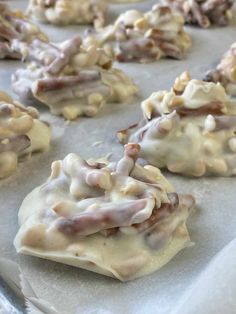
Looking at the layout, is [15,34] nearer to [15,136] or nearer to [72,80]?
[72,80]

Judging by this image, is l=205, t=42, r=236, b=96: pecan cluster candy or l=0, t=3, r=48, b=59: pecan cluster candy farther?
l=0, t=3, r=48, b=59: pecan cluster candy

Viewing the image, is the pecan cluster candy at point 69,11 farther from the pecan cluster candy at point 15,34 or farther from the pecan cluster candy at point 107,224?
the pecan cluster candy at point 107,224

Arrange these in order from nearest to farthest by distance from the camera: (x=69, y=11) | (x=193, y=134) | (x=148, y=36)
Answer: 1. (x=193, y=134)
2. (x=148, y=36)
3. (x=69, y=11)

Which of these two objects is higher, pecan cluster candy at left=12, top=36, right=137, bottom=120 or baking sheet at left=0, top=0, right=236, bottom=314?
pecan cluster candy at left=12, top=36, right=137, bottom=120

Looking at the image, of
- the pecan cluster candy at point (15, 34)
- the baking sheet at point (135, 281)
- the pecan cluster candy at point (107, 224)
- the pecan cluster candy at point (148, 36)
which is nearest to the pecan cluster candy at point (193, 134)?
the baking sheet at point (135, 281)

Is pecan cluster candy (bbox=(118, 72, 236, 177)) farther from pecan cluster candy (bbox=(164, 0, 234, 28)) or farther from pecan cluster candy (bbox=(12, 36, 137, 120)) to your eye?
pecan cluster candy (bbox=(164, 0, 234, 28))

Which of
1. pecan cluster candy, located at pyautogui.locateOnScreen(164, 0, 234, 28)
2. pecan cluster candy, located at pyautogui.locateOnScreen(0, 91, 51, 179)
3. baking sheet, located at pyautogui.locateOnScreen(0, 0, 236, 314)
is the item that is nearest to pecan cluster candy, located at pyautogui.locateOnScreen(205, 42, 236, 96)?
baking sheet, located at pyautogui.locateOnScreen(0, 0, 236, 314)

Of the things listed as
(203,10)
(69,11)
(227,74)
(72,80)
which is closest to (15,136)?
(72,80)
